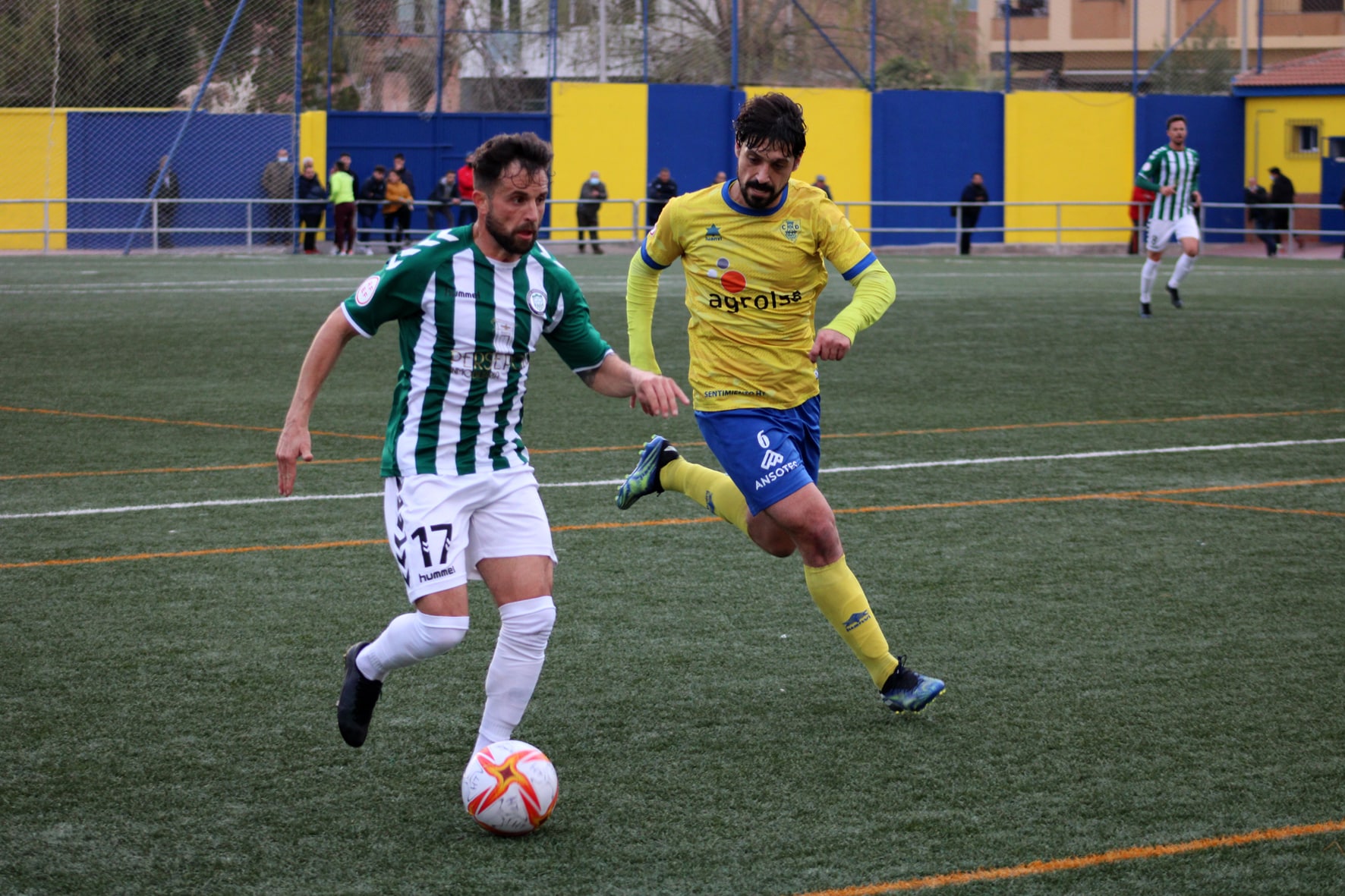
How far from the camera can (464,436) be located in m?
4.14

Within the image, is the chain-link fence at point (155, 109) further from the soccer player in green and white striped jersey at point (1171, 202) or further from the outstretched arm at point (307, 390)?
the outstretched arm at point (307, 390)

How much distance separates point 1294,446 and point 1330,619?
14.0 feet

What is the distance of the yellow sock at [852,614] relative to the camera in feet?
16.0

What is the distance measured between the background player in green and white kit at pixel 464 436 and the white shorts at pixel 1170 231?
15.1 metres

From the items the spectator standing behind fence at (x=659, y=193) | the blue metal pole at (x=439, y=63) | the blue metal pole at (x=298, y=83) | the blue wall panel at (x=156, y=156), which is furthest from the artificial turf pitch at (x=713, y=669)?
the blue metal pole at (x=439, y=63)

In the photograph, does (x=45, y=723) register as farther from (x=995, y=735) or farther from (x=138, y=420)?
(x=138, y=420)

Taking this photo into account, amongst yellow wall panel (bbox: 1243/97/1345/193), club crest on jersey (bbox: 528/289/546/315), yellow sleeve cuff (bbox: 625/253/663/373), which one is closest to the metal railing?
yellow wall panel (bbox: 1243/97/1345/193)

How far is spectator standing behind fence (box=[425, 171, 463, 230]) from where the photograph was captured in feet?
102

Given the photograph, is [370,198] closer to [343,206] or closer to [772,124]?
[343,206]

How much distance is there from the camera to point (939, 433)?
10.4 m

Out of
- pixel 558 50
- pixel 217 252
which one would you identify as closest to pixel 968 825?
pixel 217 252

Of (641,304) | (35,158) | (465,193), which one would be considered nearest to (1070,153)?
(465,193)

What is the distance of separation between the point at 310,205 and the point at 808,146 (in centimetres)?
1065

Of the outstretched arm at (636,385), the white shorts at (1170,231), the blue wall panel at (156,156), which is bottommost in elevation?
the outstretched arm at (636,385)
